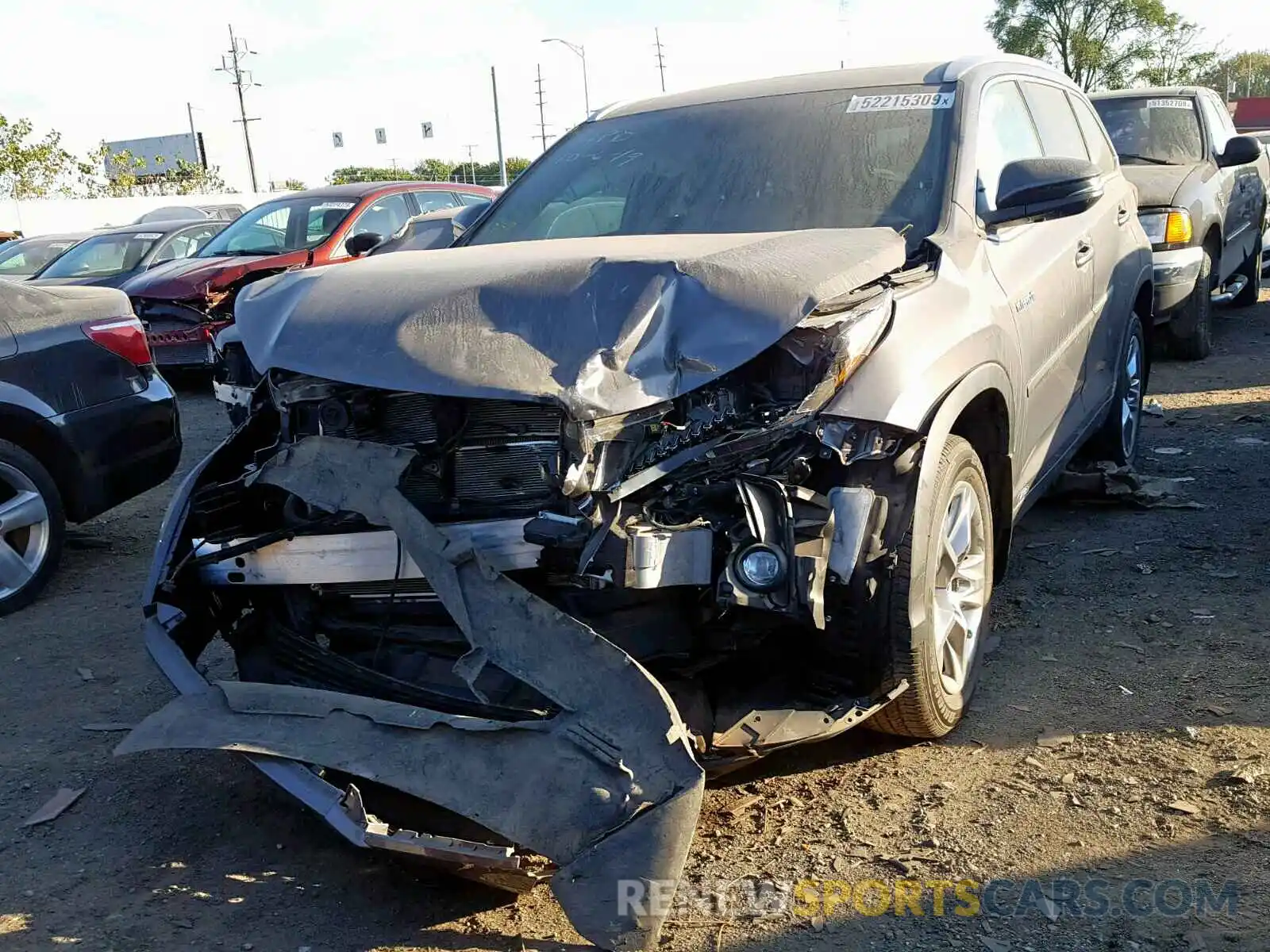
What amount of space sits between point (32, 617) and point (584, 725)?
138 inches

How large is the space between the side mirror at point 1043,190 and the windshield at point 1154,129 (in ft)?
20.1

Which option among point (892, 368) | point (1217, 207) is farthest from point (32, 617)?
point (1217, 207)

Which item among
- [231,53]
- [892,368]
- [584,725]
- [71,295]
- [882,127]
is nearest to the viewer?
[584,725]

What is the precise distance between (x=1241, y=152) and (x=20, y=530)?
28.4ft

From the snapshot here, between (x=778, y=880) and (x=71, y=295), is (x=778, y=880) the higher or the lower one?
the lower one

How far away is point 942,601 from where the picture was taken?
3236 mm

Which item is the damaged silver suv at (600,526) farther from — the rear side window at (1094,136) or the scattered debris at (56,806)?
the rear side window at (1094,136)

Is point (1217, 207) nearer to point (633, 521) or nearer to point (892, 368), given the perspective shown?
point (892, 368)

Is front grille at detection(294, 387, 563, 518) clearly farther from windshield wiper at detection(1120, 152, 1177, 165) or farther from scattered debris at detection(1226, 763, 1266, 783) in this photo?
windshield wiper at detection(1120, 152, 1177, 165)

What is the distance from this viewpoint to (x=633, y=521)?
2688 millimetres

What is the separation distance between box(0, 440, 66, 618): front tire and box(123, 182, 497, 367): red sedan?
14.3 feet

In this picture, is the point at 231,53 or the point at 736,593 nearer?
the point at 736,593

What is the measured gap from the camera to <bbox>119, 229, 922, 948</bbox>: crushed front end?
2.46m

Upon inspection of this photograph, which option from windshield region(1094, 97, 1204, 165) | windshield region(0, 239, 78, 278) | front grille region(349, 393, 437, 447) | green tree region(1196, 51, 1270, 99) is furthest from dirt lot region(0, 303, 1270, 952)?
green tree region(1196, 51, 1270, 99)
